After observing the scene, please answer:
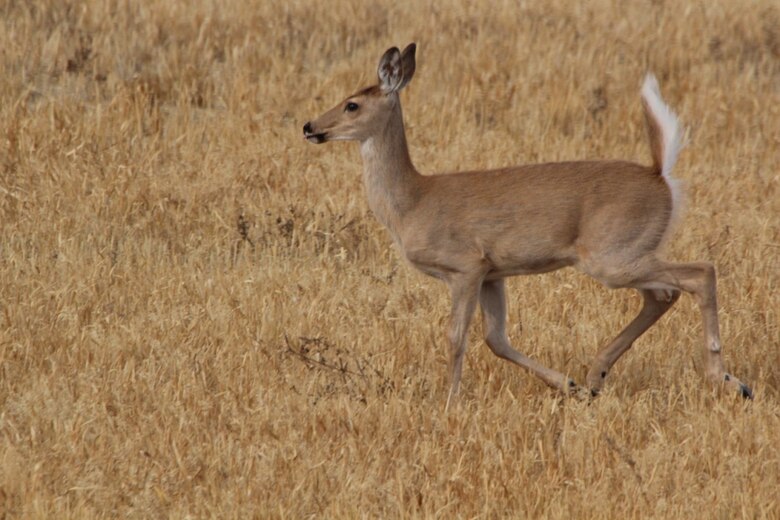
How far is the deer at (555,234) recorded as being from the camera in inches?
249

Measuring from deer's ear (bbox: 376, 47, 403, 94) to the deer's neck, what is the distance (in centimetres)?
10

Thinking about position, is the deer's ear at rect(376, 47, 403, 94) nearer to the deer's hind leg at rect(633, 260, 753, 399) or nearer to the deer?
the deer

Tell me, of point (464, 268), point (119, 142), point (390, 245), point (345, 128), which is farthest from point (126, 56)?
point (464, 268)

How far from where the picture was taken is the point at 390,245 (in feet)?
28.0

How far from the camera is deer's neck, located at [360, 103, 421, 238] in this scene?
671cm

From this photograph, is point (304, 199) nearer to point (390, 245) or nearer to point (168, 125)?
point (390, 245)

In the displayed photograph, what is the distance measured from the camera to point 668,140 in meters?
6.52

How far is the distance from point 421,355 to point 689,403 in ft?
4.32

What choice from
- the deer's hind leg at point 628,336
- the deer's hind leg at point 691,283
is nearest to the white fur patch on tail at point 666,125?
the deer's hind leg at point 691,283

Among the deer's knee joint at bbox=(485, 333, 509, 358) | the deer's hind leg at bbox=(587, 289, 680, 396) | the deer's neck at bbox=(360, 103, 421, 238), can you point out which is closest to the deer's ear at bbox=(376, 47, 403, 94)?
the deer's neck at bbox=(360, 103, 421, 238)

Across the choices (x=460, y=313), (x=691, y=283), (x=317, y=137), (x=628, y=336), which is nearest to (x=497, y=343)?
(x=460, y=313)

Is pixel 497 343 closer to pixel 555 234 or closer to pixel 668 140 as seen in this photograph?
pixel 555 234

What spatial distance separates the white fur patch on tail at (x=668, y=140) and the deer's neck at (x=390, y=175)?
43.8 inches

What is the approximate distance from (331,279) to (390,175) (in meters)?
1.20
